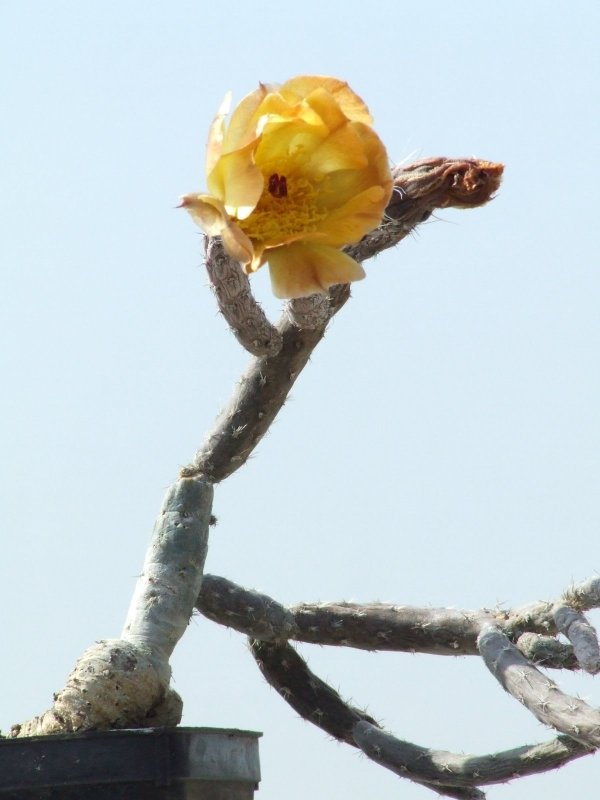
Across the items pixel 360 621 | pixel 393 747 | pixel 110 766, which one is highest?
pixel 360 621

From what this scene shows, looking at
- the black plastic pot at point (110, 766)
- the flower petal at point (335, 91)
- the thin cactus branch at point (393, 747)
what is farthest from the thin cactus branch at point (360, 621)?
the flower petal at point (335, 91)

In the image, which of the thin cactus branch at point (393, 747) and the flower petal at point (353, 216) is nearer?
the flower petal at point (353, 216)

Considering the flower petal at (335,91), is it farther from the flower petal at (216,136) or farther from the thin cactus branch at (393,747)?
the thin cactus branch at (393,747)

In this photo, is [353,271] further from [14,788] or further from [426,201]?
[14,788]

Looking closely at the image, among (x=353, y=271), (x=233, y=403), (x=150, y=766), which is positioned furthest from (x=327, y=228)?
(x=150, y=766)

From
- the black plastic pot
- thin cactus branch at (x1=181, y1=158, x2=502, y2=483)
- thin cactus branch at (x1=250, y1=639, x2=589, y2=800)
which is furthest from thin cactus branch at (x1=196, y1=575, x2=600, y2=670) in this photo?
the black plastic pot

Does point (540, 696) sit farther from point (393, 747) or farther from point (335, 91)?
point (335, 91)

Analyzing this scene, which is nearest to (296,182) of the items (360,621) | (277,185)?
(277,185)
